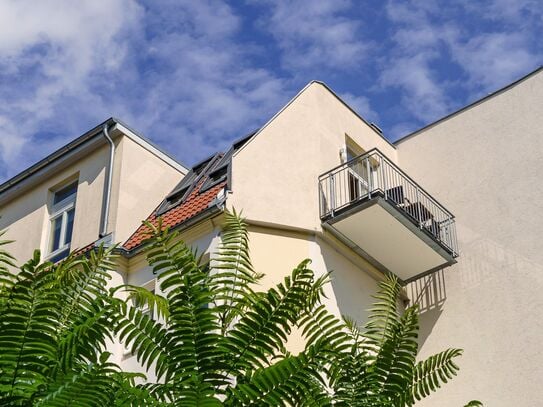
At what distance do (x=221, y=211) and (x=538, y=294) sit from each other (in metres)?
5.26

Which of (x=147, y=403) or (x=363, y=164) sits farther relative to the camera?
(x=363, y=164)

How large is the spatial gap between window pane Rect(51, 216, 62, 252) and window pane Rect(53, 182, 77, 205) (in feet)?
1.45

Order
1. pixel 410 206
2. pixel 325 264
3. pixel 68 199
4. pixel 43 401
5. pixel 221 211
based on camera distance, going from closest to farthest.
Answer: pixel 43 401 → pixel 221 211 → pixel 325 264 → pixel 410 206 → pixel 68 199

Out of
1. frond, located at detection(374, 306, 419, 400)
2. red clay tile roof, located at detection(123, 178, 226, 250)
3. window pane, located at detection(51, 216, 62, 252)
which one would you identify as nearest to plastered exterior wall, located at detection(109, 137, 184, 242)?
red clay tile roof, located at detection(123, 178, 226, 250)

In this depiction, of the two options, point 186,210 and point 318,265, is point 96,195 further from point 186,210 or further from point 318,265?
point 318,265

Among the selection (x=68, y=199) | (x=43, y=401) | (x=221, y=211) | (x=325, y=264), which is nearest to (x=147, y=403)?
(x=43, y=401)

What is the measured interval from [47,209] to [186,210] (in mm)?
3707

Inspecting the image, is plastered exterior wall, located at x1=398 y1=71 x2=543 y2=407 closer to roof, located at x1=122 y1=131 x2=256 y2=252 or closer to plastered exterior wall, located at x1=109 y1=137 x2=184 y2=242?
roof, located at x1=122 y1=131 x2=256 y2=252

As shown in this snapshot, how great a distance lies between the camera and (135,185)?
18.1 meters

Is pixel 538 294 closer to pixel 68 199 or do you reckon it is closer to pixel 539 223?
pixel 539 223

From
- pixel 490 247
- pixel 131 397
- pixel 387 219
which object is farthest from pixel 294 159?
pixel 131 397

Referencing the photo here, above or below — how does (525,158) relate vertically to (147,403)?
above

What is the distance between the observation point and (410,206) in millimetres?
17781

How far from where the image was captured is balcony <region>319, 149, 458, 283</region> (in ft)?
55.2
